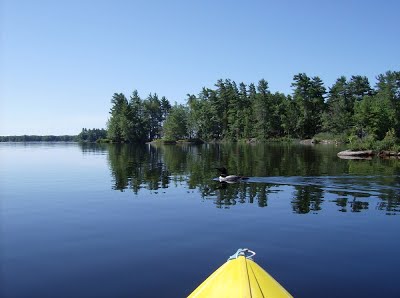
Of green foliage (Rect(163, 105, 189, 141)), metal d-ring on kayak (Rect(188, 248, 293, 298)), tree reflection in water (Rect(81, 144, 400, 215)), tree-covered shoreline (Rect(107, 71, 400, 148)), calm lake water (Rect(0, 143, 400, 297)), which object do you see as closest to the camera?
metal d-ring on kayak (Rect(188, 248, 293, 298))

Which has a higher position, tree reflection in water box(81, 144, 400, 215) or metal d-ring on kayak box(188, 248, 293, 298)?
metal d-ring on kayak box(188, 248, 293, 298)

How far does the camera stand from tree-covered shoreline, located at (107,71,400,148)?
343ft

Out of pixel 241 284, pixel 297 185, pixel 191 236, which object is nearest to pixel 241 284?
pixel 241 284

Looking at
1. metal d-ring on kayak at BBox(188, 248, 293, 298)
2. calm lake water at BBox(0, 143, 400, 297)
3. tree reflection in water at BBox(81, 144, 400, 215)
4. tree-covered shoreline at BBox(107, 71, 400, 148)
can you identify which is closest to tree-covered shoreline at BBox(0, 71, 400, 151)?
tree-covered shoreline at BBox(107, 71, 400, 148)

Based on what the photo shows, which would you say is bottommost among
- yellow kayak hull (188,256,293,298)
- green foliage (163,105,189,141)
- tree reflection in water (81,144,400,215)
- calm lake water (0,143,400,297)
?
calm lake water (0,143,400,297)

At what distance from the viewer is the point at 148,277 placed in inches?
495

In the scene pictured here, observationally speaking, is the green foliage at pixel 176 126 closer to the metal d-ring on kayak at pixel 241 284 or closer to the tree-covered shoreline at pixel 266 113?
the tree-covered shoreline at pixel 266 113

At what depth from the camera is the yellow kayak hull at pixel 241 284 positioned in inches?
334

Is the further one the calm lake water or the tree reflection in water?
the tree reflection in water

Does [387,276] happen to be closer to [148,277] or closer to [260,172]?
[148,277]

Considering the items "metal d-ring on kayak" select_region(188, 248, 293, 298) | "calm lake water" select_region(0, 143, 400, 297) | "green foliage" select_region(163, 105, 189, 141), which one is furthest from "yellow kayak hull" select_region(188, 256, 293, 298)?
"green foliage" select_region(163, 105, 189, 141)

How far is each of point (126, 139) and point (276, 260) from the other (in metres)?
162

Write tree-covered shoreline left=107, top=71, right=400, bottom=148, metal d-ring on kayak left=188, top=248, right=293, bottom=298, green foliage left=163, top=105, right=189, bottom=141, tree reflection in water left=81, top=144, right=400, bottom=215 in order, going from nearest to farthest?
metal d-ring on kayak left=188, top=248, right=293, bottom=298
tree reflection in water left=81, top=144, right=400, bottom=215
tree-covered shoreline left=107, top=71, right=400, bottom=148
green foliage left=163, top=105, right=189, bottom=141

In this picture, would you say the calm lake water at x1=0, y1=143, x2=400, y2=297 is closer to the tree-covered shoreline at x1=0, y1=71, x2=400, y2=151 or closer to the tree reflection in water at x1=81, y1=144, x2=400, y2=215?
the tree reflection in water at x1=81, y1=144, x2=400, y2=215
